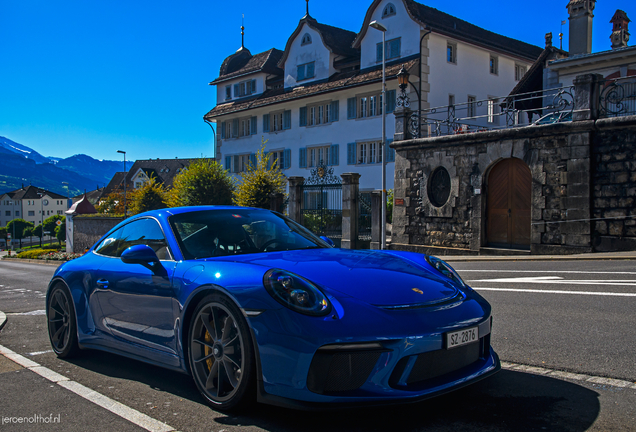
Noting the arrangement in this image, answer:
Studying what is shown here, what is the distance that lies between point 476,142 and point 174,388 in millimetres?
16972

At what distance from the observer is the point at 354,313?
3.08m

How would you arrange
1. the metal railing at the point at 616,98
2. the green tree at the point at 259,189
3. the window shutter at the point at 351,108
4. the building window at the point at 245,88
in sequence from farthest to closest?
the building window at the point at 245,88 < the window shutter at the point at 351,108 < the green tree at the point at 259,189 < the metal railing at the point at 616,98

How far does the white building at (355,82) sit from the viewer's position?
1219 inches

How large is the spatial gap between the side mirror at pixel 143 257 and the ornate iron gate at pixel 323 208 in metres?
18.4

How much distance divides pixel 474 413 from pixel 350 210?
1884 centimetres

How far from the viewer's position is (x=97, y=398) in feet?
12.6

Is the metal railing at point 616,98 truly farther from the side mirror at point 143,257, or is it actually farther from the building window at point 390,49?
the building window at point 390,49

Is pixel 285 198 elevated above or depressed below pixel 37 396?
above

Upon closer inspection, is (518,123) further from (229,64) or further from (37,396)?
(229,64)

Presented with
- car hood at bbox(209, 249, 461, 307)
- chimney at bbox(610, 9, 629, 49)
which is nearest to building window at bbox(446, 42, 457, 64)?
chimney at bbox(610, 9, 629, 49)

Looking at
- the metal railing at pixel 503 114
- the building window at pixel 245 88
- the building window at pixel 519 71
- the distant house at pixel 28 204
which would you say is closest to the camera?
the metal railing at pixel 503 114

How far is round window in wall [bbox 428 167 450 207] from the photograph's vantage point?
20448mm

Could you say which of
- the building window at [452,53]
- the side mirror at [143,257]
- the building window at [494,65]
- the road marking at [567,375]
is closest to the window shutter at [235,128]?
the building window at [452,53]

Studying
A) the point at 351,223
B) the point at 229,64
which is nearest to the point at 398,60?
A: the point at 351,223
